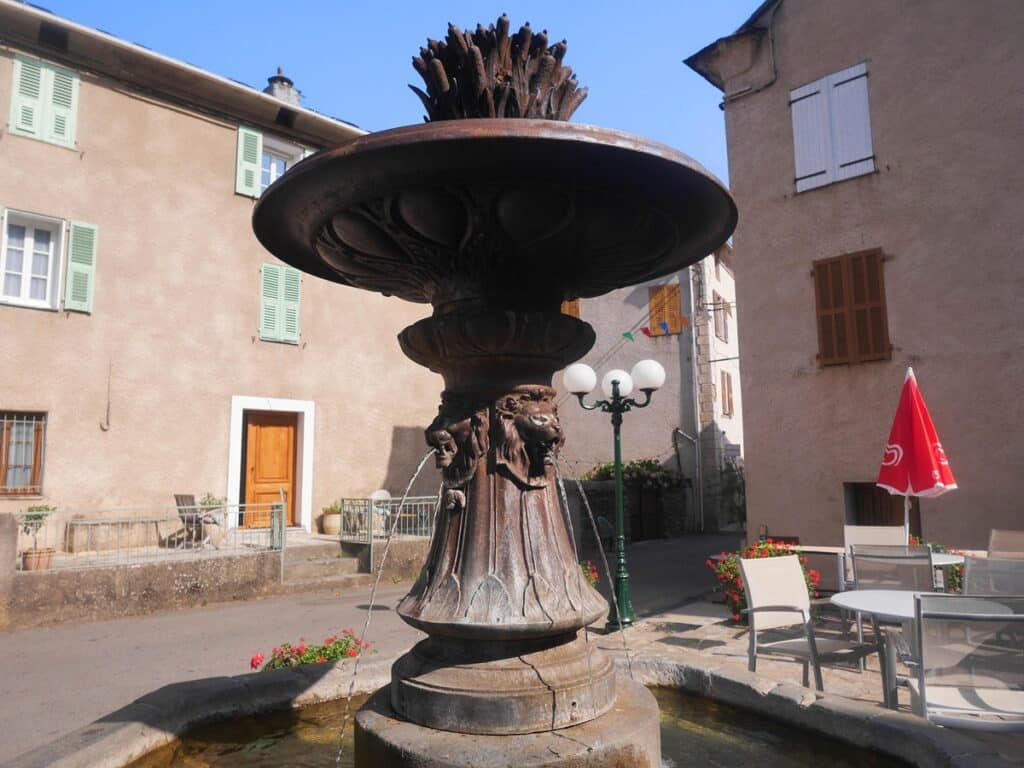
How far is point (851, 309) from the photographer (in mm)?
9430

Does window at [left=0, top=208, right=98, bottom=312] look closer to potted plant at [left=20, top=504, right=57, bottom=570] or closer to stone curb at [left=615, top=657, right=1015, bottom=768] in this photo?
potted plant at [left=20, top=504, right=57, bottom=570]

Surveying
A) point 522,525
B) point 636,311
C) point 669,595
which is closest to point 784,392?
point 669,595

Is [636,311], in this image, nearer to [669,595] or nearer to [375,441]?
[375,441]

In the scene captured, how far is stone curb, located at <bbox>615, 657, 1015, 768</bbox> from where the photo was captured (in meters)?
2.47

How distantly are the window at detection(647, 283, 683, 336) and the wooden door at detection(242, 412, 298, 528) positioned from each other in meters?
10.5

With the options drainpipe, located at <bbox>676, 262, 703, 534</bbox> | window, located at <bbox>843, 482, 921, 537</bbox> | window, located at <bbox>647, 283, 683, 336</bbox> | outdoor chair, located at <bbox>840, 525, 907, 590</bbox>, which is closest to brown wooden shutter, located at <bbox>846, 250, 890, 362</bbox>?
window, located at <bbox>843, 482, 921, 537</bbox>

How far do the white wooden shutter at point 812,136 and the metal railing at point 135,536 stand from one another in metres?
8.52

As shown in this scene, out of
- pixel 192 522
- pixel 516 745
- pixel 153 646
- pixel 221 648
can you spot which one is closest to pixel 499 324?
pixel 516 745

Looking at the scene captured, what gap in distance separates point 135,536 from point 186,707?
29.1ft

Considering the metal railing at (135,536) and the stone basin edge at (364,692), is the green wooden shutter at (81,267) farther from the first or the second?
the stone basin edge at (364,692)

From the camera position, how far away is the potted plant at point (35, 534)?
27.1 ft

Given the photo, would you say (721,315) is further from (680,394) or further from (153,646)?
(153,646)

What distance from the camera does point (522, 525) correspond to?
2.72m

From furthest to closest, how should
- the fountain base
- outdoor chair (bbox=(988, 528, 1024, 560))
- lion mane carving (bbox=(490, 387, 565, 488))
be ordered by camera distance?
outdoor chair (bbox=(988, 528, 1024, 560)), lion mane carving (bbox=(490, 387, 565, 488)), the fountain base
